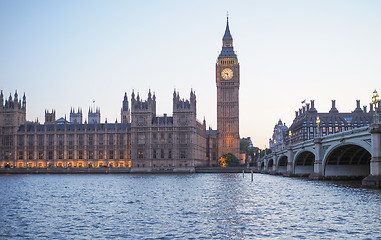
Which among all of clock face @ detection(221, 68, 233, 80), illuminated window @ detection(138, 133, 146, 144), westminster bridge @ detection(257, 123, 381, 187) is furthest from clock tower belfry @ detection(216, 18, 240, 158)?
westminster bridge @ detection(257, 123, 381, 187)

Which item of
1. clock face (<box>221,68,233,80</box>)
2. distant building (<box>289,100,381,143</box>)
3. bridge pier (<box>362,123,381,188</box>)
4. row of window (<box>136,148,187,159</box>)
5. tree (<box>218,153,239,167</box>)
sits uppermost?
clock face (<box>221,68,233,80</box>)

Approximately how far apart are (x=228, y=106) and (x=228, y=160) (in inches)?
975

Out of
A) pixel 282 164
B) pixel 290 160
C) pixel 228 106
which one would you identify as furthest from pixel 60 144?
pixel 290 160

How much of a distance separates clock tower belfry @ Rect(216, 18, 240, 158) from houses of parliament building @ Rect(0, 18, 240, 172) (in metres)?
0.37

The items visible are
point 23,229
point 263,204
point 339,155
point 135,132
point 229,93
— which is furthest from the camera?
point 229,93

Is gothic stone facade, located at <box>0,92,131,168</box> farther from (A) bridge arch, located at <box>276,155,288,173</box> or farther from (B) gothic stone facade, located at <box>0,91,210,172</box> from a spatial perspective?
(A) bridge arch, located at <box>276,155,288,173</box>

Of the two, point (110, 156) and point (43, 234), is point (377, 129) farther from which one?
point (110, 156)

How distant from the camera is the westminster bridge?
54.2 meters

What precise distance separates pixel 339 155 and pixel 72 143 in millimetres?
113492

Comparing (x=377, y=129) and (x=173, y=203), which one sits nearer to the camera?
(x=173, y=203)

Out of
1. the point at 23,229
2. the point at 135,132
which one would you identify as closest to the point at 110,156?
the point at 135,132

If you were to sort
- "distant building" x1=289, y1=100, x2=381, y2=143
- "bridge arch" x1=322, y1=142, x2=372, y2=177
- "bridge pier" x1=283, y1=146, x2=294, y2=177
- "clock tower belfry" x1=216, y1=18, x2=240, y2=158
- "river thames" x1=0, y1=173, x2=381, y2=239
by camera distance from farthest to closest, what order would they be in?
"distant building" x1=289, y1=100, x2=381, y2=143, "clock tower belfry" x1=216, y1=18, x2=240, y2=158, "bridge pier" x1=283, y1=146, x2=294, y2=177, "bridge arch" x1=322, y1=142, x2=372, y2=177, "river thames" x1=0, y1=173, x2=381, y2=239

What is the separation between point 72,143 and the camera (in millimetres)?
171250

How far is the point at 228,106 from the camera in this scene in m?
191
